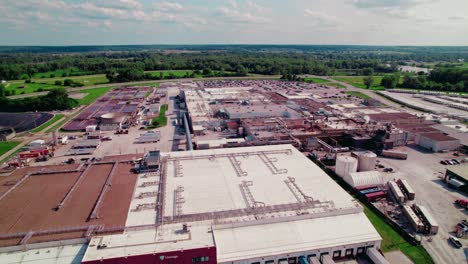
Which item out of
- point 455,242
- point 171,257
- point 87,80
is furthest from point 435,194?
point 87,80

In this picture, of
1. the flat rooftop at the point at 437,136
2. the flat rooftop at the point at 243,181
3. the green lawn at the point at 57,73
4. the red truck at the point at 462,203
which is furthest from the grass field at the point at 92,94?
the red truck at the point at 462,203

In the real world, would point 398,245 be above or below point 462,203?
below

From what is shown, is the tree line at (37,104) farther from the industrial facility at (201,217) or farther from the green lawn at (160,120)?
the industrial facility at (201,217)

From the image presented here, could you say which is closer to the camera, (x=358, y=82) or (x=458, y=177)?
(x=458, y=177)

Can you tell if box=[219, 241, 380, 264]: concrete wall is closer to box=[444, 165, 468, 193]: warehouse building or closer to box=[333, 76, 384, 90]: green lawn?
box=[444, 165, 468, 193]: warehouse building

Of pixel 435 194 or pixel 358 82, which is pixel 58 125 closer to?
pixel 435 194

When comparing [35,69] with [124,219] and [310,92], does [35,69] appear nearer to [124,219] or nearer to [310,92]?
[310,92]

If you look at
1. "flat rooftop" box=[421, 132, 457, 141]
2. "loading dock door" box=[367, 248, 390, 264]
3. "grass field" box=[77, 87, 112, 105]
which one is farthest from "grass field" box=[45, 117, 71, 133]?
"flat rooftop" box=[421, 132, 457, 141]

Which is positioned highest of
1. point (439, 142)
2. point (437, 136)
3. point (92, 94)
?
point (437, 136)
